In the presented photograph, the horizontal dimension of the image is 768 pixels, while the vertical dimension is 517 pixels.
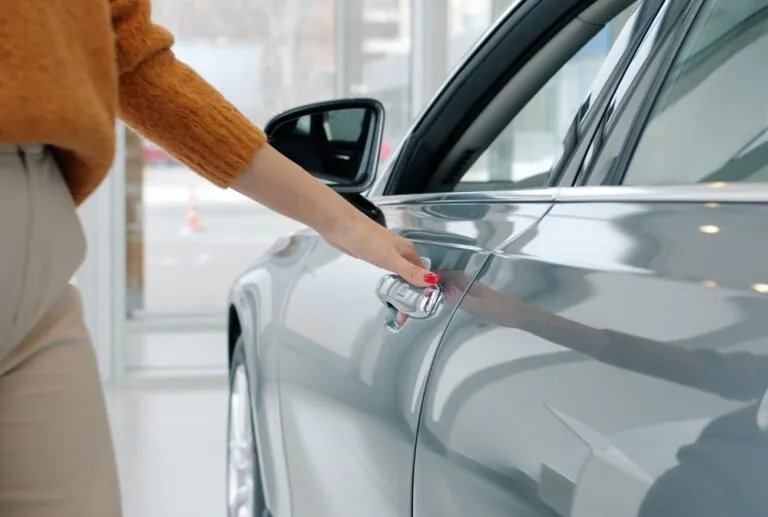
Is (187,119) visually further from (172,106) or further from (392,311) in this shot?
(392,311)

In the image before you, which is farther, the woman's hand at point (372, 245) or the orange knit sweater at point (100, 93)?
the woman's hand at point (372, 245)

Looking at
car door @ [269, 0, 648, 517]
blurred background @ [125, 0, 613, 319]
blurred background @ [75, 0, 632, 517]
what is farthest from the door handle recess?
blurred background @ [125, 0, 613, 319]

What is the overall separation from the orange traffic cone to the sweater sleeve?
693 cm

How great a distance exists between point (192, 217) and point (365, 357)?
6.84 meters

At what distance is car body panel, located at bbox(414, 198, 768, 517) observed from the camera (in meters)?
0.75

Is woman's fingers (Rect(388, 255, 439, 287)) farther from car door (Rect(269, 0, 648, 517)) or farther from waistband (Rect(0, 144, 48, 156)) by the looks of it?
waistband (Rect(0, 144, 48, 156))

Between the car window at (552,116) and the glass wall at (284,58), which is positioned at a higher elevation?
the glass wall at (284,58)

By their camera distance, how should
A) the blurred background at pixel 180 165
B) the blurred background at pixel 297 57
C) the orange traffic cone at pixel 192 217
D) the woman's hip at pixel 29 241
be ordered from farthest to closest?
the orange traffic cone at pixel 192 217 < the blurred background at pixel 297 57 < the blurred background at pixel 180 165 < the woman's hip at pixel 29 241

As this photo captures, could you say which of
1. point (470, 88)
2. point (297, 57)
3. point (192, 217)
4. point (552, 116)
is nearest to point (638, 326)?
point (470, 88)

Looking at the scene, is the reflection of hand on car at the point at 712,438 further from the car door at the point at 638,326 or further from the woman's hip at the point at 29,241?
the woman's hip at the point at 29,241

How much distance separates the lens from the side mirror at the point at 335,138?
1788 mm

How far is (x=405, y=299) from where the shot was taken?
4.50ft

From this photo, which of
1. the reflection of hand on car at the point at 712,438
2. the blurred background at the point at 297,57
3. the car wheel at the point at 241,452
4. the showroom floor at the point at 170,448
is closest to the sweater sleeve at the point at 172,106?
the reflection of hand on car at the point at 712,438

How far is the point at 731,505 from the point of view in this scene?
703mm
